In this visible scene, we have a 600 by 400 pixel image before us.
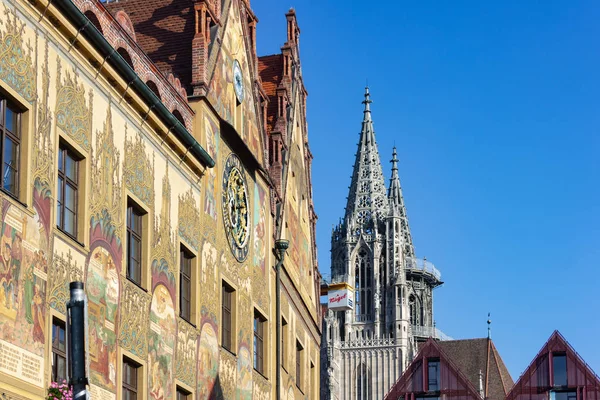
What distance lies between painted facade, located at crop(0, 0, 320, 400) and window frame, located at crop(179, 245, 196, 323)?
11cm

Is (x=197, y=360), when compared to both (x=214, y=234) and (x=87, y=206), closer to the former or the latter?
(x=214, y=234)

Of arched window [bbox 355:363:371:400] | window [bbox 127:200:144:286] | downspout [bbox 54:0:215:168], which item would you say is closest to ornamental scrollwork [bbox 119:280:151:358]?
window [bbox 127:200:144:286]

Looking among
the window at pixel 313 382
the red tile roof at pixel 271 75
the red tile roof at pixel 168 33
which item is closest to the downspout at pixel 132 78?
the red tile roof at pixel 168 33

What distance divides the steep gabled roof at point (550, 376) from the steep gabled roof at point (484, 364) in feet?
75.2

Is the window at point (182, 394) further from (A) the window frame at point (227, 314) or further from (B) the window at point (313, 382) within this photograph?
(B) the window at point (313, 382)

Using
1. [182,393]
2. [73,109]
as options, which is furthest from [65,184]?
[182,393]

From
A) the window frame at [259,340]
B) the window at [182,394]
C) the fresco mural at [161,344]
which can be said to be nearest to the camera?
the fresco mural at [161,344]

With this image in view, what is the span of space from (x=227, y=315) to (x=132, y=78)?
902cm

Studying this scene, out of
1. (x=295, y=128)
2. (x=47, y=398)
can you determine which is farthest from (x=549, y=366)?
(x=47, y=398)

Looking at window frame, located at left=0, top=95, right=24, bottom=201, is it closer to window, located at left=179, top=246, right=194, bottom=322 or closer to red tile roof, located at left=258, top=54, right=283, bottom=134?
window, located at left=179, top=246, right=194, bottom=322

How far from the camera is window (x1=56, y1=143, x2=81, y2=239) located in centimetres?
2266

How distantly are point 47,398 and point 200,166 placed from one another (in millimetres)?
11600

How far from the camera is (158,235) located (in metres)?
27.6

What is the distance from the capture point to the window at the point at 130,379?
2515cm
